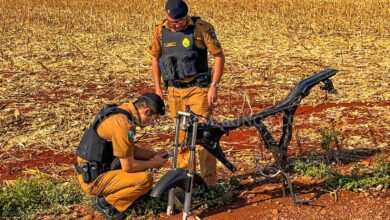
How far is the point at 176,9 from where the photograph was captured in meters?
5.05

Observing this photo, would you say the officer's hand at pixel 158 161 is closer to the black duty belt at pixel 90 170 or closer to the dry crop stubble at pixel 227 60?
the black duty belt at pixel 90 170

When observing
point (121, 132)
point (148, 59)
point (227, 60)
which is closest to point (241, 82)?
point (227, 60)

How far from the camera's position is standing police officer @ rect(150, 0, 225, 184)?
5258 millimetres

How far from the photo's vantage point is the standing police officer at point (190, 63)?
5258 mm

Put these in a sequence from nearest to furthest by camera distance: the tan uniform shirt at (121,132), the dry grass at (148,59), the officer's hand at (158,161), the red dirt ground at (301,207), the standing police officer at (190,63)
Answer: the tan uniform shirt at (121,132) < the red dirt ground at (301,207) < the officer's hand at (158,161) < the standing police officer at (190,63) < the dry grass at (148,59)

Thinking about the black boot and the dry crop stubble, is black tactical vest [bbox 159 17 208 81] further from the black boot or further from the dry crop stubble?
the dry crop stubble

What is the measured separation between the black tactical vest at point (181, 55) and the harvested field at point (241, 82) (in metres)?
1.36

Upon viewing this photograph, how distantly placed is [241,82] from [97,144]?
5665 millimetres

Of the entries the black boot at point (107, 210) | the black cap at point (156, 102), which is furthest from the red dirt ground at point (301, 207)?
the black cap at point (156, 102)

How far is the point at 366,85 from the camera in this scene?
9242 millimetres

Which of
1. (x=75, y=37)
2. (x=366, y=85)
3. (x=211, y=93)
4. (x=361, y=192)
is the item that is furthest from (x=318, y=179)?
(x=75, y=37)

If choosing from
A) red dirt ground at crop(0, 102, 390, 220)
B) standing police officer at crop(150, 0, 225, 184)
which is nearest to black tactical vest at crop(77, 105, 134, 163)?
red dirt ground at crop(0, 102, 390, 220)

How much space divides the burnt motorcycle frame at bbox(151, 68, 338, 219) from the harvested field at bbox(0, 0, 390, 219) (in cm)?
50

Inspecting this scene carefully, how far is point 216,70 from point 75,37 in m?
10.8
